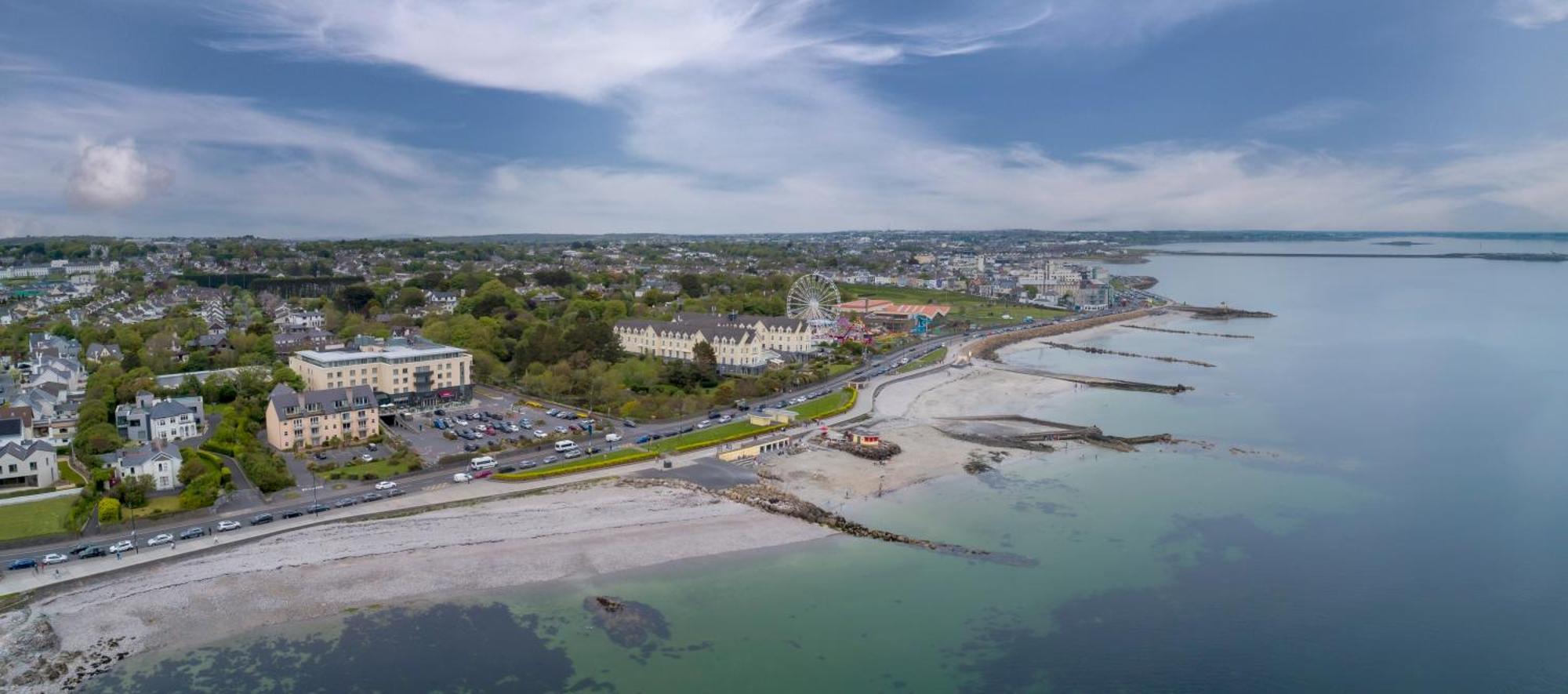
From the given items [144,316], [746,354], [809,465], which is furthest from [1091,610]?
[144,316]

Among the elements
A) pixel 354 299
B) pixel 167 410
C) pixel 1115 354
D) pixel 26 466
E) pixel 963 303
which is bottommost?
pixel 1115 354

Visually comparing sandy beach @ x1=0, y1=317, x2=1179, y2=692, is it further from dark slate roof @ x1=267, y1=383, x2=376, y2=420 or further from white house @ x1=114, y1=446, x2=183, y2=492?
dark slate roof @ x1=267, y1=383, x2=376, y2=420

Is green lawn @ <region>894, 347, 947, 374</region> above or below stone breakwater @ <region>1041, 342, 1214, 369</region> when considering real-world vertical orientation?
above

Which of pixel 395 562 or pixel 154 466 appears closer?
pixel 395 562

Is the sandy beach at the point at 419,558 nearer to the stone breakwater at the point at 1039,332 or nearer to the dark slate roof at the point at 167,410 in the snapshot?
the dark slate roof at the point at 167,410

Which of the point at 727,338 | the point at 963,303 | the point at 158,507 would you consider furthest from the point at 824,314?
the point at 158,507

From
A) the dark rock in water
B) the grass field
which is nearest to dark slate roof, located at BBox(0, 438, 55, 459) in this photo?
the dark rock in water

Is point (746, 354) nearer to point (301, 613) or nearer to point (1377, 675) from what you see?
point (301, 613)

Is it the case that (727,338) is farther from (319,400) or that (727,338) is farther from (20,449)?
(20,449)
